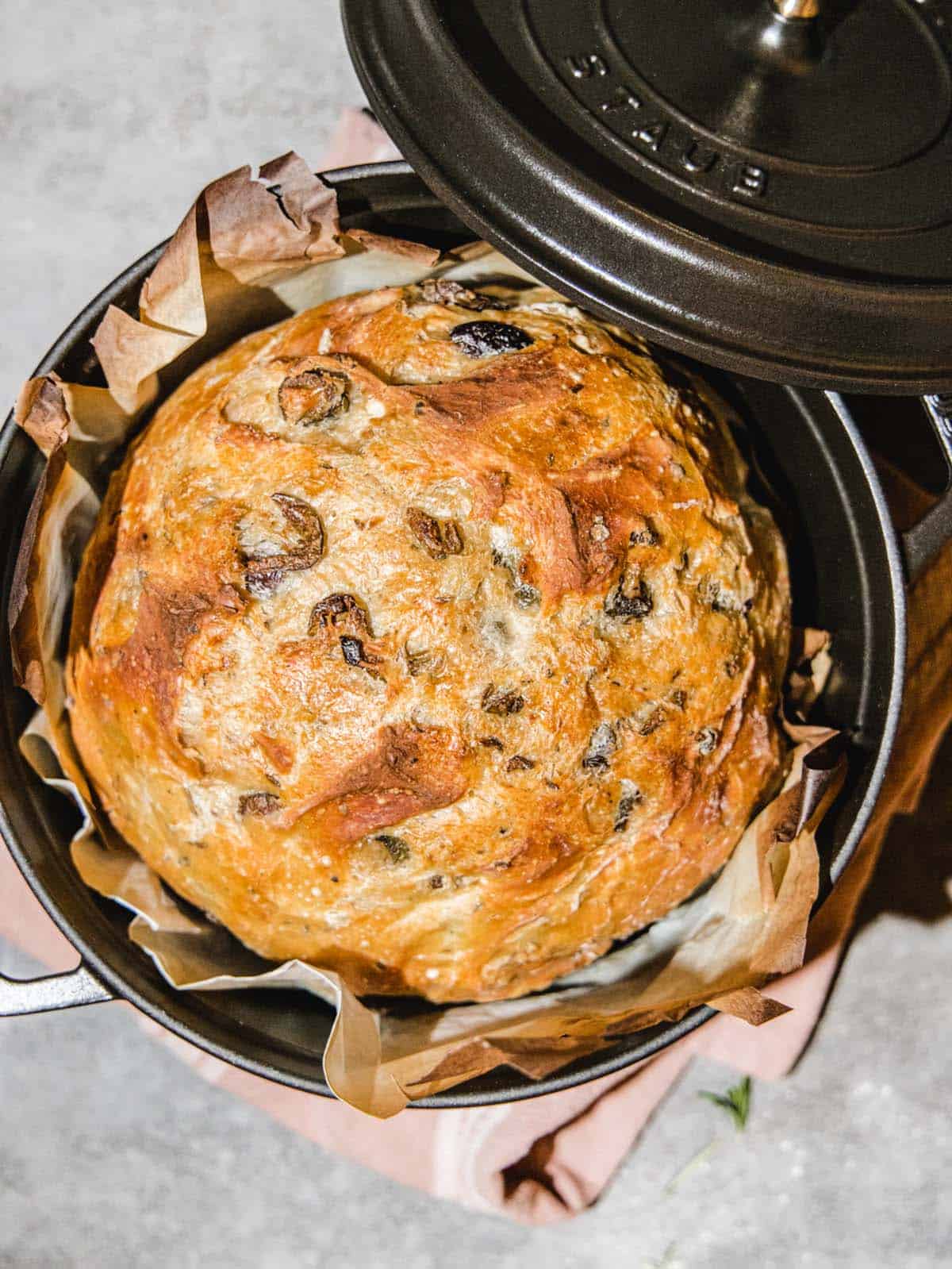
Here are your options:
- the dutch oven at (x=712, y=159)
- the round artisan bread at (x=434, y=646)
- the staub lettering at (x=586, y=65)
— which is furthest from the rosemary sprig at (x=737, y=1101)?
the staub lettering at (x=586, y=65)

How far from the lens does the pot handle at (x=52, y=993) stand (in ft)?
4.26

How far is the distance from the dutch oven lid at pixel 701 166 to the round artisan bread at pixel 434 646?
0.76 feet

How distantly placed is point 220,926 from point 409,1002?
0.27 meters

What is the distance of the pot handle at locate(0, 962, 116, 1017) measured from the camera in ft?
4.26

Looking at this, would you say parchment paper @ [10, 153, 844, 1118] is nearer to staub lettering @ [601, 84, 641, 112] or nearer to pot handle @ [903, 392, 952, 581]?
A: pot handle @ [903, 392, 952, 581]

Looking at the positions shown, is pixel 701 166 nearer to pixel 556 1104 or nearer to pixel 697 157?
pixel 697 157

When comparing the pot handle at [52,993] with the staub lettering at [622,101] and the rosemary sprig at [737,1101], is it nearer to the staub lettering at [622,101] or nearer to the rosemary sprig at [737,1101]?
the staub lettering at [622,101]

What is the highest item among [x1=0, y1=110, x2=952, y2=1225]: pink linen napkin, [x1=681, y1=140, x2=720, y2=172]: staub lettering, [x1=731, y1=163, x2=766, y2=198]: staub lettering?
[x1=681, y1=140, x2=720, y2=172]: staub lettering

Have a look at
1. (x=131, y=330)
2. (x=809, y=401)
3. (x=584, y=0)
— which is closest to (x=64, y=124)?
(x=131, y=330)

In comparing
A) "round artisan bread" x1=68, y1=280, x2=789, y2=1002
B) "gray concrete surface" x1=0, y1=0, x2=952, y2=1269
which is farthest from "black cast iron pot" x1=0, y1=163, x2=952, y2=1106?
"gray concrete surface" x1=0, y1=0, x2=952, y2=1269

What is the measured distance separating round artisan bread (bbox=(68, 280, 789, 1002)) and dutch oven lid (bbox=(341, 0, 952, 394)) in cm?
23

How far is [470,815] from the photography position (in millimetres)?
1250

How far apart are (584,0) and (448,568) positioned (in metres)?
0.60

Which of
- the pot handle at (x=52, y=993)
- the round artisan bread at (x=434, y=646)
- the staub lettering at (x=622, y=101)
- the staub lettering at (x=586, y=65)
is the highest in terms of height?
the staub lettering at (x=586, y=65)
